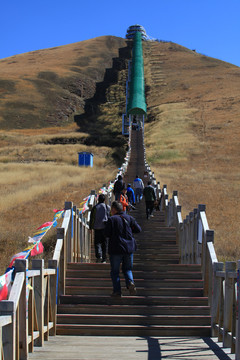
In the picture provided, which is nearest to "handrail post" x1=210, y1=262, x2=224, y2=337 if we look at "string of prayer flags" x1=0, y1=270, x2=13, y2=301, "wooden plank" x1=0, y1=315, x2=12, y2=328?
"string of prayer flags" x1=0, y1=270, x2=13, y2=301

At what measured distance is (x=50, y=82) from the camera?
105 meters

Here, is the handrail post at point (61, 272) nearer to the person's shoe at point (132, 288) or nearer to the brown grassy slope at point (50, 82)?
the person's shoe at point (132, 288)

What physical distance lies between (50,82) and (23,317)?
332 ft

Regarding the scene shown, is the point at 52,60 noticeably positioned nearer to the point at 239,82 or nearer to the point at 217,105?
the point at 239,82

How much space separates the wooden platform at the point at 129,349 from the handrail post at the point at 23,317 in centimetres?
34

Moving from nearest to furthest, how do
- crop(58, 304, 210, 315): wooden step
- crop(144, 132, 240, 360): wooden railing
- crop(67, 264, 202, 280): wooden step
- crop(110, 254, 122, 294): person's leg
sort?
crop(144, 132, 240, 360): wooden railing, crop(58, 304, 210, 315): wooden step, crop(110, 254, 122, 294): person's leg, crop(67, 264, 202, 280): wooden step

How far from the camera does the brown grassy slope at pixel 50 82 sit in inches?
3445

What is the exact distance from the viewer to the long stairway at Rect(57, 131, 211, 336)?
321 inches

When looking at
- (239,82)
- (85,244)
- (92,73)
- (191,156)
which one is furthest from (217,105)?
(85,244)

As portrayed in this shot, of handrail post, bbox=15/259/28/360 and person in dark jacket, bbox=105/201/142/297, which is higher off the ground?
person in dark jacket, bbox=105/201/142/297

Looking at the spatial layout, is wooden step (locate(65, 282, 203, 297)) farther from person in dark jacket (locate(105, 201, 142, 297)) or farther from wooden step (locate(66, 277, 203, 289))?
person in dark jacket (locate(105, 201, 142, 297))

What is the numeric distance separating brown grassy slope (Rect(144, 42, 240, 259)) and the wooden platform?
7.32m

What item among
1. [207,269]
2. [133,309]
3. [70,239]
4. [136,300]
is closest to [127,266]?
[136,300]

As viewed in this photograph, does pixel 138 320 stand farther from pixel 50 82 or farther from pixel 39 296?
pixel 50 82
